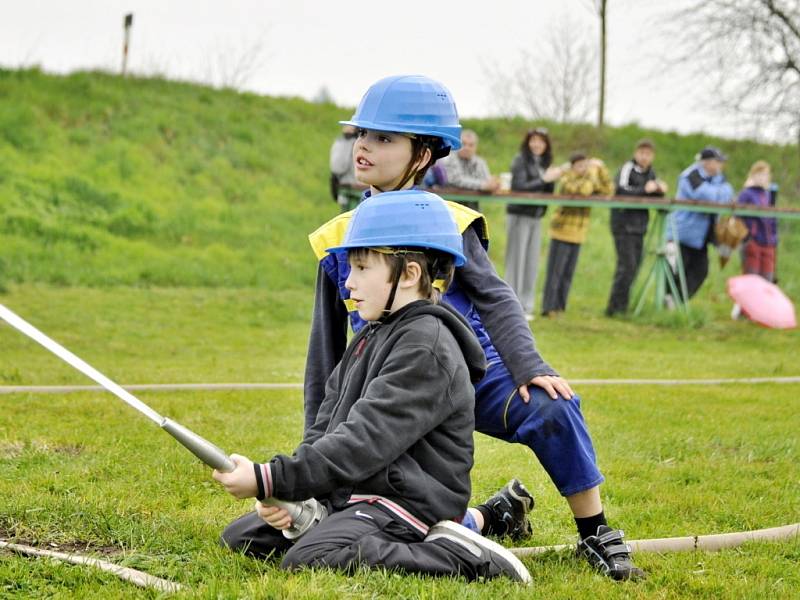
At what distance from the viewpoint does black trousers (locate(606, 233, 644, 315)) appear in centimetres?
1370

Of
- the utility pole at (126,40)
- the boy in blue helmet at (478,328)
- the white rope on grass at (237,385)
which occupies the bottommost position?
the white rope on grass at (237,385)

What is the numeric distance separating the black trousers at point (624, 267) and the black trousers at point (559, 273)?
21.8 inches

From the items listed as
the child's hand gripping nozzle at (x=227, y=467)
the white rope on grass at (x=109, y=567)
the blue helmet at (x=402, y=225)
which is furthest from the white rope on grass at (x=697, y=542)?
the white rope on grass at (x=109, y=567)

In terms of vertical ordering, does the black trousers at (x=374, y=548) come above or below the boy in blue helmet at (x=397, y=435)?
below

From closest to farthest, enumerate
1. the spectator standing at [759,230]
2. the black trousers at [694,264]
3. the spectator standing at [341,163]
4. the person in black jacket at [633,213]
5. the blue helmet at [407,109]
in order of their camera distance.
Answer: the blue helmet at [407,109] < the person in black jacket at [633,213] < the spectator standing at [341,163] < the black trousers at [694,264] < the spectator standing at [759,230]

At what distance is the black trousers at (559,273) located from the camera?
1343 cm

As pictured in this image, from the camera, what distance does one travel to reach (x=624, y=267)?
1376 centimetres

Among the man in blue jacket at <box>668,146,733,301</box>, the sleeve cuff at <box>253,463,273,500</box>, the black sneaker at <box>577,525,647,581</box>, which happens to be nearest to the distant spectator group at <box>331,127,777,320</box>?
the man in blue jacket at <box>668,146,733,301</box>

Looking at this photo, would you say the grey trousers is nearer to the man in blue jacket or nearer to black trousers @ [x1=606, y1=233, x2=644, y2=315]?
black trousers @ [x1=606, y1=233, x2=644, y2=315]

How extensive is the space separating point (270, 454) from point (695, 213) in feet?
30.7

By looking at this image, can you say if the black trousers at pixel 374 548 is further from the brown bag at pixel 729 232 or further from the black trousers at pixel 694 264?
the black trousers at pixel 694 264

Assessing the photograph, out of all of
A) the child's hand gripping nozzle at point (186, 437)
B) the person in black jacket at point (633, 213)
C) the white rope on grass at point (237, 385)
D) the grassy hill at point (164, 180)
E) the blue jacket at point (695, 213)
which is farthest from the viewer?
the grassy hill at point (164, 180)

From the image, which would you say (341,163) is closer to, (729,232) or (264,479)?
(729,232)

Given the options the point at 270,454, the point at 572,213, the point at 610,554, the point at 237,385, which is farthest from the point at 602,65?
the point at 610,554
